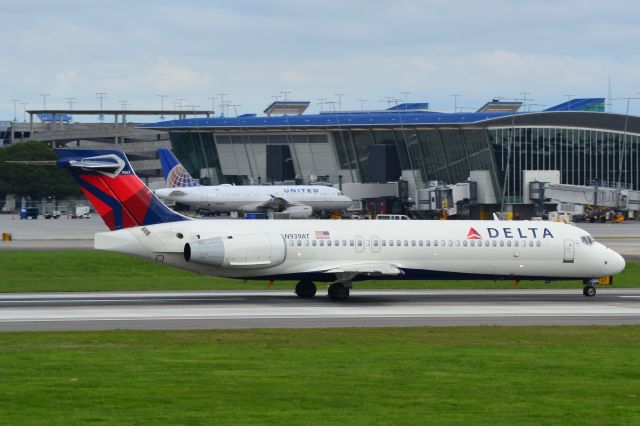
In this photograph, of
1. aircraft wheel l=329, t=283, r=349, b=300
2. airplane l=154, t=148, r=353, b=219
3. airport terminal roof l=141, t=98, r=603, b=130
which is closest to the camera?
aircraft wheel l=329, t=283, r=349, b=300

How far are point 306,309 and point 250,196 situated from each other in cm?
7667

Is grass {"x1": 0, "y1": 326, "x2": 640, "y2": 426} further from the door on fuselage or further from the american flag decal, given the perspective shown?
the door on fuselage

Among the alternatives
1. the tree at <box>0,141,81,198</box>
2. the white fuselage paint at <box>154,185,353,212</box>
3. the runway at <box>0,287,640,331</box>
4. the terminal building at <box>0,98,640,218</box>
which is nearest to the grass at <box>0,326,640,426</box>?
the runway at <box>0,287,640,331</box>

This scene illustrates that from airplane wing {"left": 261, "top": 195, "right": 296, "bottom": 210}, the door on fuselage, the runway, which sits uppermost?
airplane wing {"left": 261, "top": 195, "right": 296, "bottom": 210}

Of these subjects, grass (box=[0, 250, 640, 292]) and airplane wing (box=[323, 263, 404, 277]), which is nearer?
airplane wing (box=[323, 263, 404, 277])

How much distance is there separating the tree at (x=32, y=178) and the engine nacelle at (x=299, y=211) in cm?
5684

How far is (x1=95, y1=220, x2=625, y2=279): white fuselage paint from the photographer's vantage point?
39219mm

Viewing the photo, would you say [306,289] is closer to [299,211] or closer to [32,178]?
[299,211]

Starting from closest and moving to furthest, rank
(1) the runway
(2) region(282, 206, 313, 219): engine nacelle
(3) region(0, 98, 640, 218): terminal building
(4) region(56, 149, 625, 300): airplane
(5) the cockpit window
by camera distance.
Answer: (1) the runway, (4) region(56, 149, 625, 300): airplane, (5) the cockpit window, (2) region(282, 206, 313, 219): engine nacelle, (3) region(0, 98, 640, 218): terminal building

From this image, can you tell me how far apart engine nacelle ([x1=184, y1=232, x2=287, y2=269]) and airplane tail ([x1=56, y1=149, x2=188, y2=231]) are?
78.2 inches

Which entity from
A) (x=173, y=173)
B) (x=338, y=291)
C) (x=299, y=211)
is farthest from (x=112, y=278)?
(x=173, y=173)

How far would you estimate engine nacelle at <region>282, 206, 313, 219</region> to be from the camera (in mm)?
107875

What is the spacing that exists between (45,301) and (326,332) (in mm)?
13413

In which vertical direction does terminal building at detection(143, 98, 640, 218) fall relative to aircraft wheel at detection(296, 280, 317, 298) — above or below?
above
